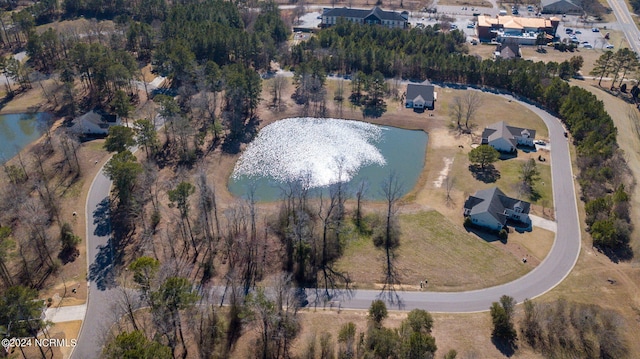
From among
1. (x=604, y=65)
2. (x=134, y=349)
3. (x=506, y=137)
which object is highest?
(x=604, y=65)

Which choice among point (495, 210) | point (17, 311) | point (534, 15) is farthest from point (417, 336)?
point (534, 15)

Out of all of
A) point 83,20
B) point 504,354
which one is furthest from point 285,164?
point 83,20

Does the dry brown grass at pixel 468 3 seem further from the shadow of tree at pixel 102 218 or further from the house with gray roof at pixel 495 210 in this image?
the shadow of tree at pixel 102 218

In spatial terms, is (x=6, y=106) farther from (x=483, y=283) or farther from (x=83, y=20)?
(x=483, y=283)

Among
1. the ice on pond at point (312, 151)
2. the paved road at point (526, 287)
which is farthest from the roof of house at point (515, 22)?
the paved road at point (526, 287)

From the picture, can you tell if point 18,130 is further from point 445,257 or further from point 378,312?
point 445,257

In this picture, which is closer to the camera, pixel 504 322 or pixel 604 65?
pixel 504 322

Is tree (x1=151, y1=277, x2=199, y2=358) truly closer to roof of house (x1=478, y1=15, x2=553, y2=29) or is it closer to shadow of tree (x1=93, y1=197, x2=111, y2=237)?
shadow of tree (x1=93, y1=197, x2=111, y2=237)
